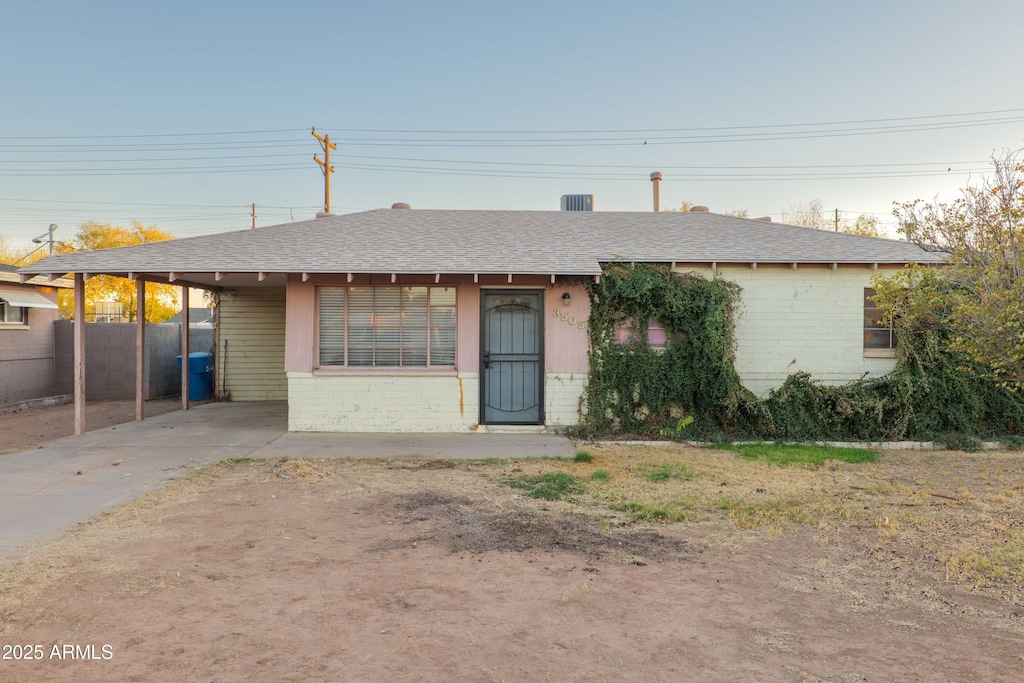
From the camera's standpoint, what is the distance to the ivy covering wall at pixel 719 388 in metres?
9.38

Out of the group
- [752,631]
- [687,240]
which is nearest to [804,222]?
[687,240]

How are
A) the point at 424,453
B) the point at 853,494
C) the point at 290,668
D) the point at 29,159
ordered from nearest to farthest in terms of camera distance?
the point at 290,668, the point at 853,494, the point at 424,453, the point at 29,159

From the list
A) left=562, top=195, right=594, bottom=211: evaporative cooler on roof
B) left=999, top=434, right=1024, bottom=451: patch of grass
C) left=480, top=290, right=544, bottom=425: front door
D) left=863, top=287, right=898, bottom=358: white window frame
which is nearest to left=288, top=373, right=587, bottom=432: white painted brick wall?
left=480, top=290, right=544, bottom=425: front door

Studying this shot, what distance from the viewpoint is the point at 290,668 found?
2.98 meters

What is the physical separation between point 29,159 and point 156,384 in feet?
84.3

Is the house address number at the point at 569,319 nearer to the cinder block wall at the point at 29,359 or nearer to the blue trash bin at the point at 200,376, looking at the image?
the blue trash bin at the point at 200,376

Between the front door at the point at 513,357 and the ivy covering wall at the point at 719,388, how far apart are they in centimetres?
87

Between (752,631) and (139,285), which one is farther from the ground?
(139,285)

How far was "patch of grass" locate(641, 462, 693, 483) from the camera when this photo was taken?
7.12 meters

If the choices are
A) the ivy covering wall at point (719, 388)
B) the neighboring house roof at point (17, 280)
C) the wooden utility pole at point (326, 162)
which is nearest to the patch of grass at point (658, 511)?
the ivy covering wall at point (719, 388)

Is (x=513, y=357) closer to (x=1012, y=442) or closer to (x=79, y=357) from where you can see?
(x=79, y=357)

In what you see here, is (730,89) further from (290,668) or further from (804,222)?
(804,222)

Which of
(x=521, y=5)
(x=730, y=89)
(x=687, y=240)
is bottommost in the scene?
(x=687, y=240)

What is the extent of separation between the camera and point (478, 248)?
34.2ft
